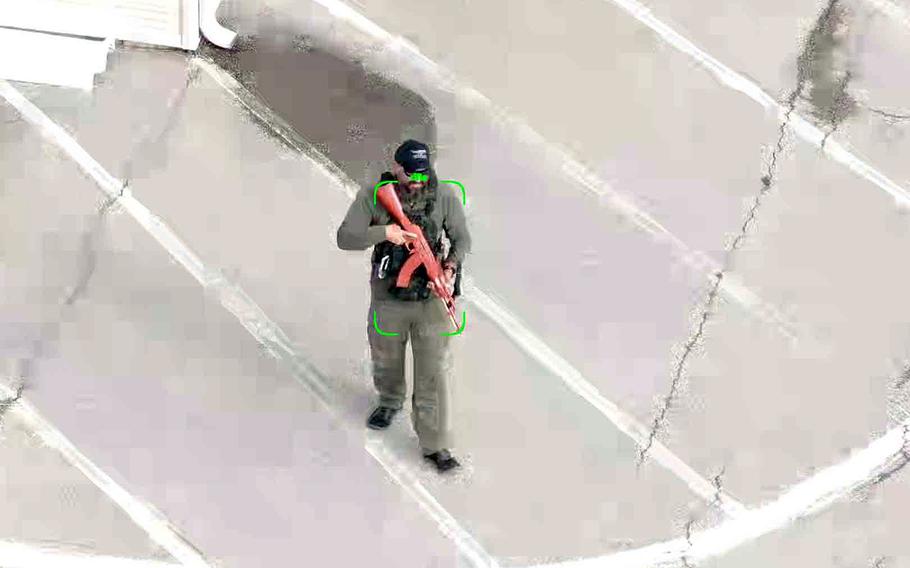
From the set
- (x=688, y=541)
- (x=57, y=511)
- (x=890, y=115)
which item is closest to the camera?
(x=57, y=511)

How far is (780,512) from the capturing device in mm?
5484

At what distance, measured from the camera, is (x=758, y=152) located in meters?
7.32

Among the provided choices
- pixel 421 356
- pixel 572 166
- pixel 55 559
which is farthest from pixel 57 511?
pixel 572 166

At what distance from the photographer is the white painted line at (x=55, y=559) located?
5.03m

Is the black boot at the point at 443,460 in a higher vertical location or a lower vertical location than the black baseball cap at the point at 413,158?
lower

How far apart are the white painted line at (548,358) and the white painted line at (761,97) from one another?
2820 millimetres

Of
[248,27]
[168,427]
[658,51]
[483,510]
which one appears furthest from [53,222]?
[658,51]

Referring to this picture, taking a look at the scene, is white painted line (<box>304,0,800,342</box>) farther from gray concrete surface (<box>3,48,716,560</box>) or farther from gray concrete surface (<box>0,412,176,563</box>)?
gray concrete surface (<box>0,412,176,563</box>)

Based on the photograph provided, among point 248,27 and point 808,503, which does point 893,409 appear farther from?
point 248,27

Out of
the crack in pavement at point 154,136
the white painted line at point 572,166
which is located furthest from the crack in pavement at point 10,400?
the white painted line at point 572,166

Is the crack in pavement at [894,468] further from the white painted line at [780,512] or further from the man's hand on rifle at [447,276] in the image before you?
the man's hand on rifle at [447,276]

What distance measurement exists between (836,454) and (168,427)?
147 inches

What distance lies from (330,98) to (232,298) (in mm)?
1931

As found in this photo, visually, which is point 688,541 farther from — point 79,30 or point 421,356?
point 79,30
